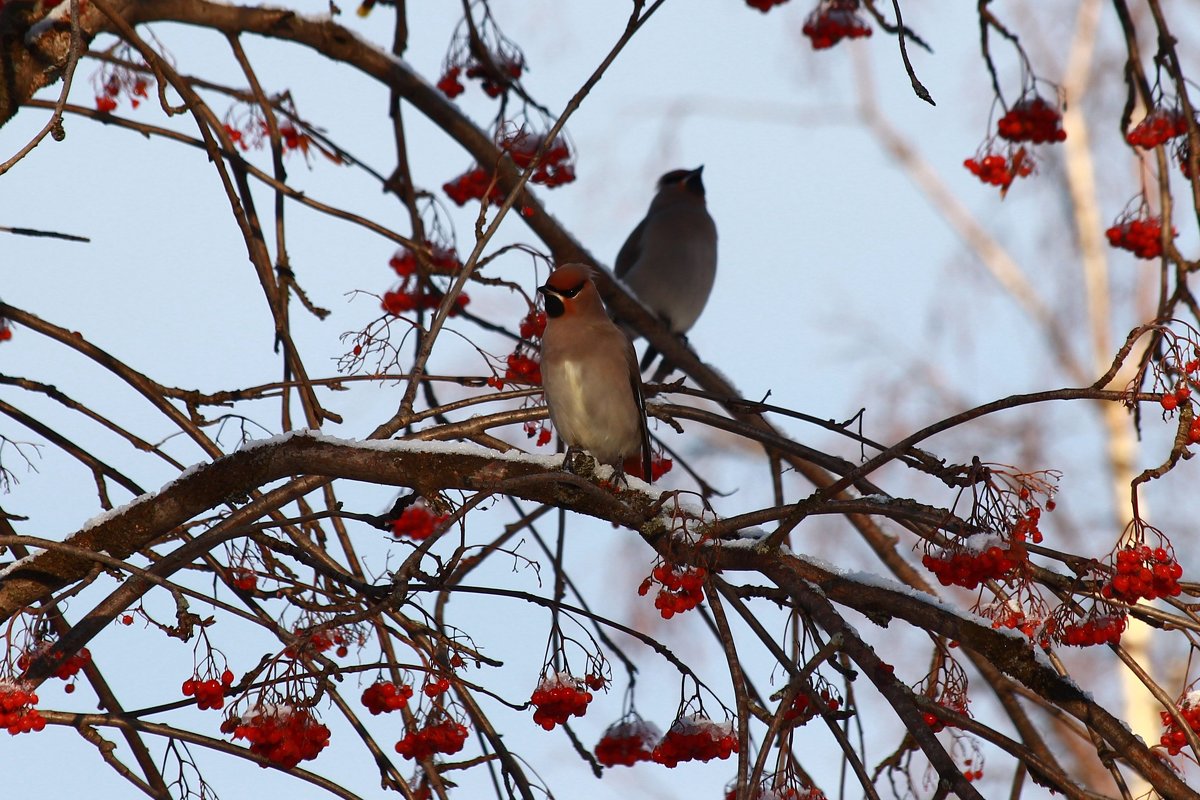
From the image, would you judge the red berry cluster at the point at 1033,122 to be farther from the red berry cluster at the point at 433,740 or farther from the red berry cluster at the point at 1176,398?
the red berry cluster at the point at 433,740

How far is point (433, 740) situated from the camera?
2447 mm

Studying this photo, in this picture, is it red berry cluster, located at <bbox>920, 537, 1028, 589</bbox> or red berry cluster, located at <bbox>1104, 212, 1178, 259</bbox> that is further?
red berry cluster, located at <bbox>1104, 212, 1178, 259</bbox>

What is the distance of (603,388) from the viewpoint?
3518 millimetres

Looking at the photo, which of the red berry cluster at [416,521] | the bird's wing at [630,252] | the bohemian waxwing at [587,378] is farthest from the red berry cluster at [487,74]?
the bird's wing at [630,252]

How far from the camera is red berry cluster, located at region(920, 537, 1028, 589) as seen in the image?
204 cm

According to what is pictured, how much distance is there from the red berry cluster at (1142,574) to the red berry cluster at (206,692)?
1.46 m

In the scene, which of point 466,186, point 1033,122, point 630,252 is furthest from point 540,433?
point 630,252

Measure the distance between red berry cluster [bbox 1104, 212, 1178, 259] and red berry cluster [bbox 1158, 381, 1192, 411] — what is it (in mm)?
1736

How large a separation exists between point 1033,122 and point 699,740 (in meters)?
2.11

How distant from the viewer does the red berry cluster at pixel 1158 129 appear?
3.37 m

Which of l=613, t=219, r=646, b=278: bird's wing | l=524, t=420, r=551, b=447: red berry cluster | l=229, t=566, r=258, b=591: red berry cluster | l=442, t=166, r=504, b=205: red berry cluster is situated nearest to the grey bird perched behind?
l=613, t=219, r=646, b=278: bird's wing

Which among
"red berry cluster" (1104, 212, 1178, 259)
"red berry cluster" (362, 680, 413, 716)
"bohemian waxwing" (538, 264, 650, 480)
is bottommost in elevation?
"red berry cluster" (362, 680, 413, 716)

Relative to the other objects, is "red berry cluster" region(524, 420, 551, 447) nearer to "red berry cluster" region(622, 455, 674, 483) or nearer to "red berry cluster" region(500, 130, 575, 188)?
"red berry cluster" region(622, 455, 674, 483)

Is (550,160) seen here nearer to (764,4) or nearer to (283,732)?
(764,4)
